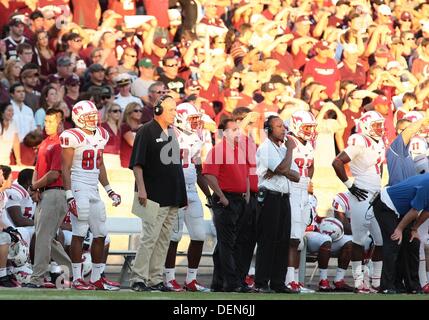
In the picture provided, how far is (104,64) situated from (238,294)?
6317mm

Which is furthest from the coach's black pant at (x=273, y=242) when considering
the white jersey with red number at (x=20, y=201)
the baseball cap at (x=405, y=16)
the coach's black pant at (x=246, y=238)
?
the baseball cap at (x=405, y=16)

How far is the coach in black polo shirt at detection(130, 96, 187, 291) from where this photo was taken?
14.9 m

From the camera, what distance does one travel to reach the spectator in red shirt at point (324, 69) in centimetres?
2217

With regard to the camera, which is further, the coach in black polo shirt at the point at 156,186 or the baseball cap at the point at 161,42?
the baseball cap at the point at 161,42

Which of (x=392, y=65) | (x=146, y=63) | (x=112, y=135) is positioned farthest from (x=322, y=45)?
(x=112, y=135)

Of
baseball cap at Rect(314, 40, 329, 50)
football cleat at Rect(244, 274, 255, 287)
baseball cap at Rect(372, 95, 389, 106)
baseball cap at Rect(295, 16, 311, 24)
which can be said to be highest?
baseball cap at Rect(295, 16, 311, 24)

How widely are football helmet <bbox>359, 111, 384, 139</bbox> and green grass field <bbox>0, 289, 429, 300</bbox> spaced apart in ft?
6.83

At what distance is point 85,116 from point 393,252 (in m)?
3.74

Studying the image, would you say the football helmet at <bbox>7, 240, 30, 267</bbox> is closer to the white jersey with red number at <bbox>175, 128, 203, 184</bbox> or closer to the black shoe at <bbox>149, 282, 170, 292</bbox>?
the black shoe at <bbox>149, 282, 170, 292</bbox>

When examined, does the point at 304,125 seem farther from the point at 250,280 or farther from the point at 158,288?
the point at 158,288

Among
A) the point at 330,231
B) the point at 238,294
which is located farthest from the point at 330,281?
the point at 238,294

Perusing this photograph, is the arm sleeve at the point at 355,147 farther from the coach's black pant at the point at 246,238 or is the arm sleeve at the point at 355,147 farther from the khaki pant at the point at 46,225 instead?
the khaki pant at the point at 46,225

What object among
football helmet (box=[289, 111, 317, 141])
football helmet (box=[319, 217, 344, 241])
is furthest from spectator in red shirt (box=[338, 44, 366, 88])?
football helmet (box=[289, 111, 317, 141])

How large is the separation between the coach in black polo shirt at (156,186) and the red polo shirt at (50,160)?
81 centimetres
